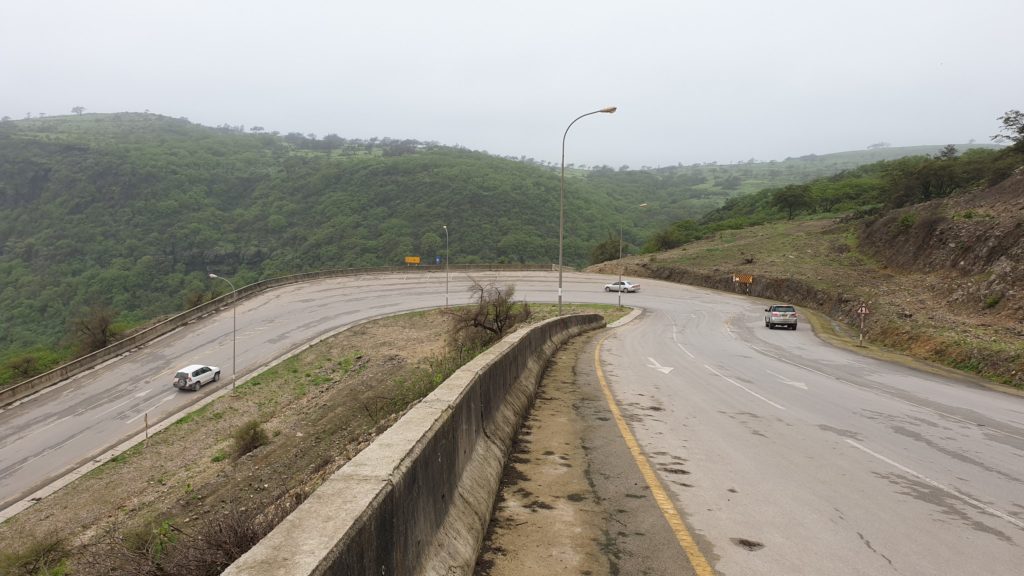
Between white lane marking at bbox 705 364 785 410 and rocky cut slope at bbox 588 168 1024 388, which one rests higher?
rocky cut slope at bbox 588 168 1024 388

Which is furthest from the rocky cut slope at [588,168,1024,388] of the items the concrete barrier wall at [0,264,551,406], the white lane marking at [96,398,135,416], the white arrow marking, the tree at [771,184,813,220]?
the white lane marking at [96,398,135,416]

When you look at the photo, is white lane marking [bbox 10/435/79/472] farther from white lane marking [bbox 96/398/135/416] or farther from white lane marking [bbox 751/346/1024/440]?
white lane marking [bbox 751/346/1024/440]

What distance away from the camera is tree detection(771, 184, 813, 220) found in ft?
303

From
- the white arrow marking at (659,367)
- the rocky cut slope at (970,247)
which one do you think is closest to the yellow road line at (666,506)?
the white arrow marking at (659,367)

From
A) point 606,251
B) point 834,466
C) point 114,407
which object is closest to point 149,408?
point 114,407

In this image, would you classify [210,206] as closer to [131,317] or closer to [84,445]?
[131,317]

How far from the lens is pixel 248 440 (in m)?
25.0

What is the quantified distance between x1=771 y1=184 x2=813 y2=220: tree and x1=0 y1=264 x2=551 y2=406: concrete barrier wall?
150ft

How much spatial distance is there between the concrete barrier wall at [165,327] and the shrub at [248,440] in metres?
25.5

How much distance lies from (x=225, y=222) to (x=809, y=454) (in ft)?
499

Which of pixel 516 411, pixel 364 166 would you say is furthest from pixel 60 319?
pixel 516 411

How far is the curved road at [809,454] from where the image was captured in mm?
4914

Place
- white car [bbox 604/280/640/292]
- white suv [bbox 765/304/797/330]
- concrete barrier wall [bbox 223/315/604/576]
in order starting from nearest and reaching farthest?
concrete barrier wall [bbox 223/315/604/576] < white suv [bbox 765/304/797/330] < white car [bbox 604/280/640/292]

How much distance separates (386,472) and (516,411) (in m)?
5.45
